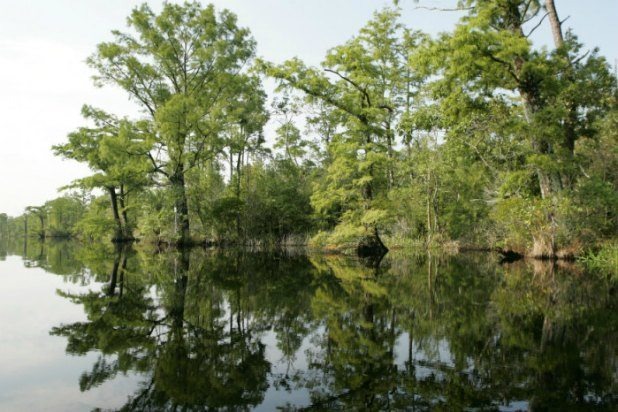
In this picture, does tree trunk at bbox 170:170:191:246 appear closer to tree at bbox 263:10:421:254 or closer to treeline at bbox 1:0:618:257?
treeline at bbox 1:0:618:257

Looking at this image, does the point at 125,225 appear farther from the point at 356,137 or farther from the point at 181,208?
the point at 356,137

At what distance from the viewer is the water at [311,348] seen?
3248mm

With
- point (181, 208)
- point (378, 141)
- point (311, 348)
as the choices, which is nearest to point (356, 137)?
point (378, 141)

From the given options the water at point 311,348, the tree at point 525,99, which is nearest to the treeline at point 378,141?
the tree at point 525,99

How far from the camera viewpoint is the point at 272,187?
90.6 ft

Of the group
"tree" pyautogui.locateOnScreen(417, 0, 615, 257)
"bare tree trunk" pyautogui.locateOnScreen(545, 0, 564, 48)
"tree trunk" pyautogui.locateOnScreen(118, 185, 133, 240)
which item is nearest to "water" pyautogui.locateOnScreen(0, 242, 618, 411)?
"tree" pyautogui.locateOnScreen(417, 0, 615, 257)

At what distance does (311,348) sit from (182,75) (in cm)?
2495

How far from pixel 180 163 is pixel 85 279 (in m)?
16.1

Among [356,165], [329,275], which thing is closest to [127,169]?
[356,165]

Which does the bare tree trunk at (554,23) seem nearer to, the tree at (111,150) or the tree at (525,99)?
the tree at (525,99)

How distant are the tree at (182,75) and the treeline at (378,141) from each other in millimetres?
88

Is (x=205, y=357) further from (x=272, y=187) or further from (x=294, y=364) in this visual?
(x=272, y=187)

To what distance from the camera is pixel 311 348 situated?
4574 millimetres

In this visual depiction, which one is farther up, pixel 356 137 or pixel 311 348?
pixel 356 137
